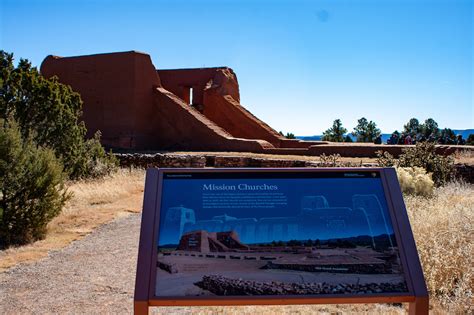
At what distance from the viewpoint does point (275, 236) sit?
9.85 feet

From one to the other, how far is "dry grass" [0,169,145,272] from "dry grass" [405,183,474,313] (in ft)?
15.8

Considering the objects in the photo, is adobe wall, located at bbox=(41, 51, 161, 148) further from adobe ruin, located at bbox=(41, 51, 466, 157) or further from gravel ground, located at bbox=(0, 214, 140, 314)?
gravel ground, located at bbox=(0, 214, 140, 314)

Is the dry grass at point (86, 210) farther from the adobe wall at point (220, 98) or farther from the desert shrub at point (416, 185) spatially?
the adobe wall at point (220, 98)

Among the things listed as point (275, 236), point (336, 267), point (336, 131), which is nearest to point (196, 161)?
point (275, 236)

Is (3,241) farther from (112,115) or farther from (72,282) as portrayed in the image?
(112,115)

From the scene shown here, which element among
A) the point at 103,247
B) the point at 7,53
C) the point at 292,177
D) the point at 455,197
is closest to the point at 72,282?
the point at 103,247

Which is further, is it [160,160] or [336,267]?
[160,160]

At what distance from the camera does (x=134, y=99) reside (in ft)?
66.2

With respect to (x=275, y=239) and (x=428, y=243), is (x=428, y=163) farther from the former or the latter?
(x=275, y=239)

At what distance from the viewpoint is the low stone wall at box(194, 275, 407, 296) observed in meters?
2.80

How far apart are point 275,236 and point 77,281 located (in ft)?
10.1

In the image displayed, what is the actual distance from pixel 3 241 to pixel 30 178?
39.7 inches

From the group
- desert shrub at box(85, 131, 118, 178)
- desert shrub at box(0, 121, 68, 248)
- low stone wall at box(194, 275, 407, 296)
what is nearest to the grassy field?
desert shrub at box(0, 121, 68, 248)

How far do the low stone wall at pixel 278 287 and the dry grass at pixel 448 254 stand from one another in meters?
1.57
